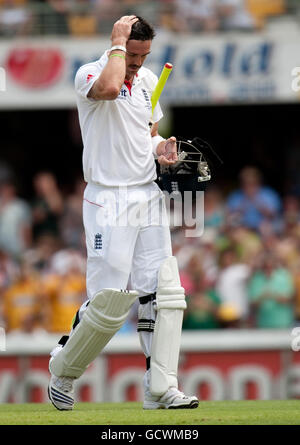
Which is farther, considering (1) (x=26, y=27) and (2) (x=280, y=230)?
(1) (x=26, y=27)

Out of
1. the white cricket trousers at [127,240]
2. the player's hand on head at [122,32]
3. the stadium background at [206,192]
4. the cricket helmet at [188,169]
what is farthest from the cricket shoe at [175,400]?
the stadium background at [206,192]

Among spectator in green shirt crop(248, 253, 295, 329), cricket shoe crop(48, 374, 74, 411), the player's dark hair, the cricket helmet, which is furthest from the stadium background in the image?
the player's dark hair

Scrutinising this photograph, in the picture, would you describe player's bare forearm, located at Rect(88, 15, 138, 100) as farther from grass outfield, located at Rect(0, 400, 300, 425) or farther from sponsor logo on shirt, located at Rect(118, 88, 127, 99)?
grass outfield, located at Rect(0, 400, 300, 425)

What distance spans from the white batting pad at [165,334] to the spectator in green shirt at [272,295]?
4.88 metres

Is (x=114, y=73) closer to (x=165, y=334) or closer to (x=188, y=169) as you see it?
(x=188, y=169)

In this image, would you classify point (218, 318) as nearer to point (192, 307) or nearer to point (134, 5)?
point (192, 307)

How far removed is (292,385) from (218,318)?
3.96ft

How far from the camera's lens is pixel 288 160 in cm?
1577

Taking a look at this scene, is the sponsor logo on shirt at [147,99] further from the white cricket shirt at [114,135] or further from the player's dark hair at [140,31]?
the player's dark hair at [140,31]

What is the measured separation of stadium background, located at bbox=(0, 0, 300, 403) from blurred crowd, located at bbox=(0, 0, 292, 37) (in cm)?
2

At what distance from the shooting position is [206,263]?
11.7m

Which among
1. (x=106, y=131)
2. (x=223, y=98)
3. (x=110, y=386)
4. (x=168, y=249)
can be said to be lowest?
(x=110, y=386)

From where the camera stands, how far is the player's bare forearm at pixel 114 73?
582cm
